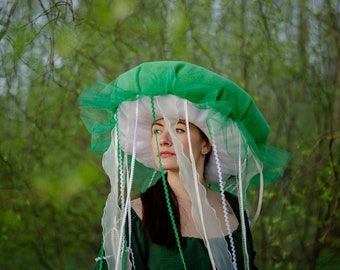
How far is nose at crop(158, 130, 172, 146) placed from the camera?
1.82 m

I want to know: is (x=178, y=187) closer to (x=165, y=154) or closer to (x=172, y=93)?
(x=165, y=154)

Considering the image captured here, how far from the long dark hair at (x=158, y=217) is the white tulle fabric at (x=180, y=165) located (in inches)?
2.5

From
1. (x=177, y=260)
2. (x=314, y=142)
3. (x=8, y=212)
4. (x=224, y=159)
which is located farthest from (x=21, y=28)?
(x=314, y=142)

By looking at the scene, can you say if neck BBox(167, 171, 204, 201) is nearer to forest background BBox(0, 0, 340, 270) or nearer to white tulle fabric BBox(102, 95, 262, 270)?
white tulle fabric BBox(102, 95, 262, 270)

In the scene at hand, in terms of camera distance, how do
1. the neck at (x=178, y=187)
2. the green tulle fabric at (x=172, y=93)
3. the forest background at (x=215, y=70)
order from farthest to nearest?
the forest background at (x=215, y=70) < the neck at (x=178, y=187) < the green tulle fabric at (x=172, y=93)

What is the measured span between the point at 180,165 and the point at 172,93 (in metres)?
0.21

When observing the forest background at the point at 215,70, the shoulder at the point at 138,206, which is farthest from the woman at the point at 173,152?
the forest background at the point at 215,70

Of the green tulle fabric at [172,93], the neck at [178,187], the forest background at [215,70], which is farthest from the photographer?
the forest background at [215,70]

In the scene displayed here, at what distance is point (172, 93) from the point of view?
5.69 feet

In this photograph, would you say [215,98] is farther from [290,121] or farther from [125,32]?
[290,121]

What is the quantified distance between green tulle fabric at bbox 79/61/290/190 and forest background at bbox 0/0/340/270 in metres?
1.23

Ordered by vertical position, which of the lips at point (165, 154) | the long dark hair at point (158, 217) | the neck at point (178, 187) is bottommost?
the long dark hair at point (158, 217)

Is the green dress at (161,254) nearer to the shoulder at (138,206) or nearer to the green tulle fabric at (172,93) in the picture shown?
the shoulder at (138,206)

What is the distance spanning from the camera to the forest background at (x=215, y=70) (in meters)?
3.24
